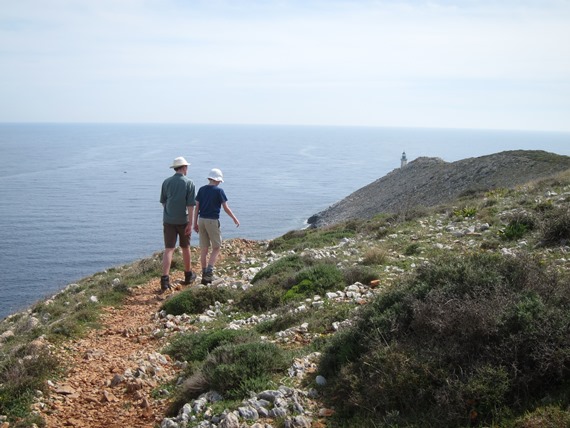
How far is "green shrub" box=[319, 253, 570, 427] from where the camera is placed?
4578mm

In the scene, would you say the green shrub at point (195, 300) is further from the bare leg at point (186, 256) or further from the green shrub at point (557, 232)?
the green shrub at point (557, 232)

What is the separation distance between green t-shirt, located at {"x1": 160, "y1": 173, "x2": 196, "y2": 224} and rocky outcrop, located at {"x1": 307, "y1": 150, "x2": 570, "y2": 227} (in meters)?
18.9

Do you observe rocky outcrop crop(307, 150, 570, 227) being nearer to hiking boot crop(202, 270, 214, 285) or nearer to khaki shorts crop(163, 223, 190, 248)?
hiking boot crop(202, 270, 214, 285)

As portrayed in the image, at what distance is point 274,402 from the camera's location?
212 inches

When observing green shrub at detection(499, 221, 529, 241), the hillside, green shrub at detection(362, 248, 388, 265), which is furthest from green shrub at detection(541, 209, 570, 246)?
green shrub at detection(362, 248, 388, 265)

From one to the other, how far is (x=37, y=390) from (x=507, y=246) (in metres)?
9.71

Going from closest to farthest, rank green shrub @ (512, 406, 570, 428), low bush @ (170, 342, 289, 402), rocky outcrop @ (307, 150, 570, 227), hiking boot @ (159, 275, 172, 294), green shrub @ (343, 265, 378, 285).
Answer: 1. green shrub @ (512, 406, 570, 428)
2. low bush @ (170, 342, 289, 402)
3. green shrub @ (343, 265, 378, 285)
4. hiking boot @ (159, 275, 172, 294)
5. rocky outcrop @ (307, 150, 570, 227)

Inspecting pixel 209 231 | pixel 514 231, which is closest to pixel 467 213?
pixel 514 231

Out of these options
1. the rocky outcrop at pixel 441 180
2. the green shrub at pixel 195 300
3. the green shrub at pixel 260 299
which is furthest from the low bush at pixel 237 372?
the rocky outcrop at pixel 441 180

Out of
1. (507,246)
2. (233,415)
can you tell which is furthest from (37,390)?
(507,246)

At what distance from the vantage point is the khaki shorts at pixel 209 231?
11859 millimetres

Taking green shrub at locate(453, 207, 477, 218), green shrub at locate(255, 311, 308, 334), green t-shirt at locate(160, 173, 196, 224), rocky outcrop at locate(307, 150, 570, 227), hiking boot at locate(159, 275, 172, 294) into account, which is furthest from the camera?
rocky outcrop at locate(307, 150, 570, 227)

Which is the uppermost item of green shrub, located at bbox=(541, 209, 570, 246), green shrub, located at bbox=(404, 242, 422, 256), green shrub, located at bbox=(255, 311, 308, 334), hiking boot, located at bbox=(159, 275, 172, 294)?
green shrub, located at bbox=(541, 209, 570, 246)

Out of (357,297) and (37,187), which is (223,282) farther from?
(37,187)
